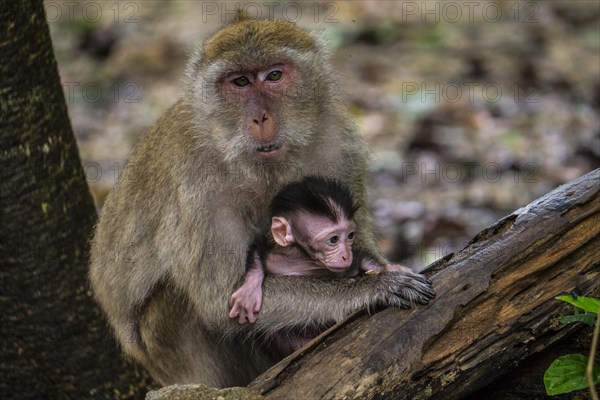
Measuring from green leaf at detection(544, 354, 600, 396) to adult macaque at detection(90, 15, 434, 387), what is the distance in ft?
2.99

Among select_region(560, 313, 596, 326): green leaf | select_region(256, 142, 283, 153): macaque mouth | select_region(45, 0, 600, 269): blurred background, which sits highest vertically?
select_region(256, 142, 283, 153): macaque mouth

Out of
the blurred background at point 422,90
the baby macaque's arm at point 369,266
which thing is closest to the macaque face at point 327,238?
the baby macaque's arm at point 369,266

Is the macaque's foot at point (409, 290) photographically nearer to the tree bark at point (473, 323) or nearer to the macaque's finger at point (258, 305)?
the tree bark at point (473, 323)

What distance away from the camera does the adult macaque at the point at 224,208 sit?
5215mm

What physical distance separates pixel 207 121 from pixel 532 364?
2211mm

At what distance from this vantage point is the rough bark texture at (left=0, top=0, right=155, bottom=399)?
17.5 ft

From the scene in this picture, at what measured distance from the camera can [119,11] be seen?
14.9 metres

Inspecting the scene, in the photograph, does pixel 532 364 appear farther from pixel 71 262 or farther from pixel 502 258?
pixel 71 262

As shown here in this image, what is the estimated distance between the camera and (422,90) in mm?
11766

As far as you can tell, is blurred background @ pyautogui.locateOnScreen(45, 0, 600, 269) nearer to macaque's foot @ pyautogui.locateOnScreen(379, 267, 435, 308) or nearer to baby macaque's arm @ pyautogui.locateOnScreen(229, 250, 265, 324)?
baby macaque's arm @ pyautogui.locateOnScreen(229, 250, 265, 324)

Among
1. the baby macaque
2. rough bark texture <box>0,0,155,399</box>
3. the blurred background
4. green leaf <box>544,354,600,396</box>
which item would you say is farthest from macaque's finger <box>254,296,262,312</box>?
the blurred background

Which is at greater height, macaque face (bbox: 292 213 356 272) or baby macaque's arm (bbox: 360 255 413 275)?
macaque face (bbox: 292 213 356 272)

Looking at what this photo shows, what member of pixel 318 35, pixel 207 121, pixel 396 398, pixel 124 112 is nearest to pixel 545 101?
pixel 124 112

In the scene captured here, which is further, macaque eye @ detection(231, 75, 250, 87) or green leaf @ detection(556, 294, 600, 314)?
macaque eye @ detection(231, 75, 250, 87)
